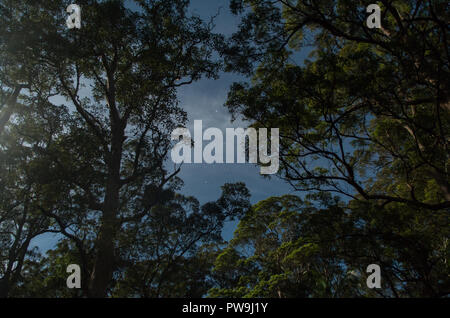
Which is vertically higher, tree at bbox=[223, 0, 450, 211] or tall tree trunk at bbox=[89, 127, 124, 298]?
tree at bbox=[223, 0, 450, 211]

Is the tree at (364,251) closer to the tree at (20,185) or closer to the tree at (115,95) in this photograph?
the tree at (115,95)

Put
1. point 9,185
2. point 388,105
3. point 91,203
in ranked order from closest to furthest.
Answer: point 388,105, point 91,203, point 9,185

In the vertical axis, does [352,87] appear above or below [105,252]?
above

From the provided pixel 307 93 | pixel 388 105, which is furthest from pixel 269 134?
pixel 388 105

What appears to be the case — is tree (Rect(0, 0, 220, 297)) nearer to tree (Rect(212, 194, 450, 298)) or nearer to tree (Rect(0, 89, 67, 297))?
tree (Rect(0, 89, 67, 297))

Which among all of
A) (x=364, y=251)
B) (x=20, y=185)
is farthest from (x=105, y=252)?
(x=364, y=251)

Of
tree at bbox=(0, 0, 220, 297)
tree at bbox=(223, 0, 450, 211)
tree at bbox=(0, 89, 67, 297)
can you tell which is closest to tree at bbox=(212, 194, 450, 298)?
tree at bbox=(223, 0, 450, 211)

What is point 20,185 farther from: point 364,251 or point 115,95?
point 364,251

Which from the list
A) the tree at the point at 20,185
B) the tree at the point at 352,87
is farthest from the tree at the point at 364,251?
the tree at the point at 20,185

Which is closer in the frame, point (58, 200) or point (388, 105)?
point (388, 105)

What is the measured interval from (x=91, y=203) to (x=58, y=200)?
1094mm

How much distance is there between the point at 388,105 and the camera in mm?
5840

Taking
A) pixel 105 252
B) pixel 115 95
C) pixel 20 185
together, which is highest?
pixel 115 95

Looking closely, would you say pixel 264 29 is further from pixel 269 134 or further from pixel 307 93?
pixel 269 134
